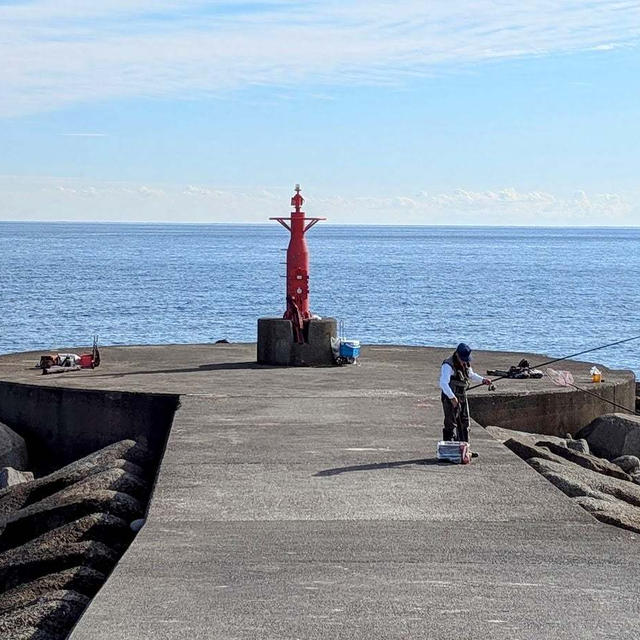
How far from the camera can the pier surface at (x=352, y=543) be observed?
656 centimetres

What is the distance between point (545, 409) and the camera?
606 inches

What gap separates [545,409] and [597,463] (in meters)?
2.44

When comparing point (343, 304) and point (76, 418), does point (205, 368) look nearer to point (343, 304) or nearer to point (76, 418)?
point (76, 418)

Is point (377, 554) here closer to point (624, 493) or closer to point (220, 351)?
point (624, 493)

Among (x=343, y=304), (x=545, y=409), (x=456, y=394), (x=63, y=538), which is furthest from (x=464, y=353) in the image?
(x=343, y=304)

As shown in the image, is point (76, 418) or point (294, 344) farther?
point (294, 344)

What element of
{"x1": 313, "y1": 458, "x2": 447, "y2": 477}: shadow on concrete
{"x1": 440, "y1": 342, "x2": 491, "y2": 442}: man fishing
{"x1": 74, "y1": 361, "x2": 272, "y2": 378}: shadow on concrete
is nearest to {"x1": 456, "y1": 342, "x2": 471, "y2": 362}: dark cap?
{"x1": 440, "y1": 342, "x2": 491, "y2": 442}: man fishing

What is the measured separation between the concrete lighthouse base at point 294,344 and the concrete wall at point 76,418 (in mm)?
3290

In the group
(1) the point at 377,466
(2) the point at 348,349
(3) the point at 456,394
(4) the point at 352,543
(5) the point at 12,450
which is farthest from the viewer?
(2) the point at 348,349

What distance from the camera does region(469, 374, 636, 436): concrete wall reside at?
14.7 m

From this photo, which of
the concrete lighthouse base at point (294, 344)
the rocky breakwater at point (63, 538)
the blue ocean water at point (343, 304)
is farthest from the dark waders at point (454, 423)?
the blue ocean water at point (343, 304)

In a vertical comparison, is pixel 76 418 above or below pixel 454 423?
below

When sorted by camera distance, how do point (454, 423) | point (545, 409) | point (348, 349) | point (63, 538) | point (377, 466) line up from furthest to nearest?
point (348, 349)
point (545, 409)
point (454, 423)
point (377, 466)
point (63, 538)

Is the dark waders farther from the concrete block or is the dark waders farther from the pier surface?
the concrete block
